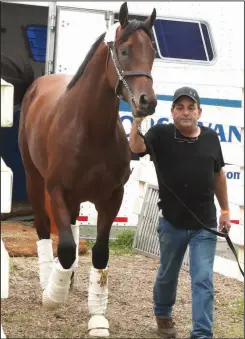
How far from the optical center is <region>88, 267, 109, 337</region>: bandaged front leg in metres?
5.00

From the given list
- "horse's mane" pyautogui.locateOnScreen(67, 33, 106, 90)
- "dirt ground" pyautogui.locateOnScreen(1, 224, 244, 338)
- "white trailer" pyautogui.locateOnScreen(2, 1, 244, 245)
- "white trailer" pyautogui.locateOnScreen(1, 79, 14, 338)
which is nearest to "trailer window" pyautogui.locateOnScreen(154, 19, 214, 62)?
"white trailer" pyautogui.locateOnScreen(2, 1, 244, 245)

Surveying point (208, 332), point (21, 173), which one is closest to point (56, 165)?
point (208, 332)

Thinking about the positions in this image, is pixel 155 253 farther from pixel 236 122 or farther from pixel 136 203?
pixel 236 122

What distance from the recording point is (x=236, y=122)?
7.82m

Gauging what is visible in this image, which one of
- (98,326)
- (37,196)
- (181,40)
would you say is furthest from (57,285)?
(181,40)

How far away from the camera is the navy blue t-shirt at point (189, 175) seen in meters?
4.85

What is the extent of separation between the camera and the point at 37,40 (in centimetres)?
996

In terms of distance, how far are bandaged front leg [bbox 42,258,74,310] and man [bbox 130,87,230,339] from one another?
0.63 metres

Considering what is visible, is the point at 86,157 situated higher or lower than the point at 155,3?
lower

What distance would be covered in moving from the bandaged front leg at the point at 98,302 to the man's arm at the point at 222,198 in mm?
900

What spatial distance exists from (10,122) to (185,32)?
5.43m

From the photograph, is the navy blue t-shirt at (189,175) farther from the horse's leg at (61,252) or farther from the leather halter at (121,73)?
the horse's leg at (61,252)

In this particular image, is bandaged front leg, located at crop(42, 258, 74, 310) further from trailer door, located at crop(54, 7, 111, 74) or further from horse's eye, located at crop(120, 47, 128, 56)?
trailer door, located at crop(54, 7, 111, 74)

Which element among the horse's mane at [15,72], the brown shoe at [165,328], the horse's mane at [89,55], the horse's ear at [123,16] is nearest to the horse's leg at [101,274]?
the brown shoe at [165,328]
